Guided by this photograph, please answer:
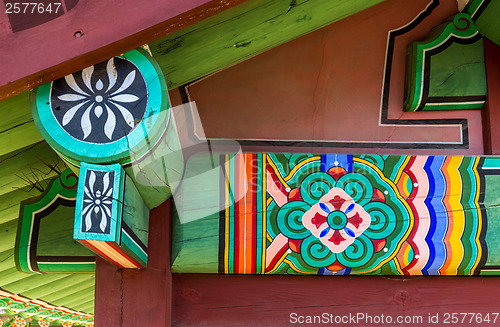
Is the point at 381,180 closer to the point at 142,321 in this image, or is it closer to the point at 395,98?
the point at 395,98

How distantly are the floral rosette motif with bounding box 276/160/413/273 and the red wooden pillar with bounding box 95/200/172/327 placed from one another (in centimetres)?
34

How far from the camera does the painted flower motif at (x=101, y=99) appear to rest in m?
1.49

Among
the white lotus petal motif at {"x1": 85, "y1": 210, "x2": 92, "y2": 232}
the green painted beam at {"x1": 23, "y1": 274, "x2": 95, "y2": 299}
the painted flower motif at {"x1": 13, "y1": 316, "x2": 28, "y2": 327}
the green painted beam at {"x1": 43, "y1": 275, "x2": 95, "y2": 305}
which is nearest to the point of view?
the white lotus petal motif at {"x1": 85, "y1": 210, "x2": 92, "y2": 232}

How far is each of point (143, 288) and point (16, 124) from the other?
58 cm

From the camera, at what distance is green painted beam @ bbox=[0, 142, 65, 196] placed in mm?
2172

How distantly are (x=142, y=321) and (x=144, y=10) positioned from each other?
89 centimetres

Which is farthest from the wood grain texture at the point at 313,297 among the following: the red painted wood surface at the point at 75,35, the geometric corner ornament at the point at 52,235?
the red painted wood surface at the point at 75,35

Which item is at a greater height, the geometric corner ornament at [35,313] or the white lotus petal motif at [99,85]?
the white lotus petal motif at [99,85]

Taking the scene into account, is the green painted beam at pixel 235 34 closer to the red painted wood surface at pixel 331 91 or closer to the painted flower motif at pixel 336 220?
the red painted wood surface at pixel 331 91

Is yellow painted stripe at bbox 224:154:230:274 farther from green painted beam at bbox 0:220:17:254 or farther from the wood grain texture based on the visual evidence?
green painted beam at bbox 0:220:17:254

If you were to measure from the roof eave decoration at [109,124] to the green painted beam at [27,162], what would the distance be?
0.69m

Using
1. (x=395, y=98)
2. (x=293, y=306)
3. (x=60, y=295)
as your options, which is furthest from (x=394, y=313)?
(x=60, y=295)

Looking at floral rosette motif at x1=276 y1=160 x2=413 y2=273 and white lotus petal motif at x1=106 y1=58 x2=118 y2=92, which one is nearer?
white lotus petal motif at x1=106 y1=58 x2=118 y2=92

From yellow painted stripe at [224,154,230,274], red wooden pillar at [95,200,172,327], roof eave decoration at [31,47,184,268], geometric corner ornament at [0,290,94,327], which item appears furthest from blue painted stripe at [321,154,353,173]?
geometric corner ornament at [0,290,94,327]
